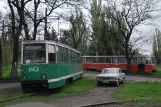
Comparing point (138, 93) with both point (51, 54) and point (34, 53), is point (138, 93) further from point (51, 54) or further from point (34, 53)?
point (34, 53)

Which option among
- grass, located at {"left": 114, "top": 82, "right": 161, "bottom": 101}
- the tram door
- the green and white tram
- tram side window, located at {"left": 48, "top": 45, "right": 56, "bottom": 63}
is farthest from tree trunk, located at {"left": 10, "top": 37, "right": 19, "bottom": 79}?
the tram door

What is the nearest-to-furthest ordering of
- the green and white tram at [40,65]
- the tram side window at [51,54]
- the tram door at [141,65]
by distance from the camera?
the green and white tram at [40,65] < the tram side window at [51,54] < the tram door at [141,65]

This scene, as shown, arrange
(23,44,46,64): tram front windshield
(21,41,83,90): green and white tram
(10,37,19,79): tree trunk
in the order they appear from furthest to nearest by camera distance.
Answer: (10,37,19,79): tree trunk, (23,44,46,64): tram front windshield, (21,41,83,90): green and white tram

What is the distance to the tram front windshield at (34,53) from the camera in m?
17.5

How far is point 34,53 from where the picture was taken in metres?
17.7

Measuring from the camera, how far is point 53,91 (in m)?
19.0

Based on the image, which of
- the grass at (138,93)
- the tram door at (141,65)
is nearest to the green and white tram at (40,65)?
the grass at (138,93)

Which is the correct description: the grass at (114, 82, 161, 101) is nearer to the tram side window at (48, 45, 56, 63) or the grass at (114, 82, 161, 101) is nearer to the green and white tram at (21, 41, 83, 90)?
the green and white tram at (21, 41, 83, 90)

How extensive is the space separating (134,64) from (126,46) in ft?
12.4

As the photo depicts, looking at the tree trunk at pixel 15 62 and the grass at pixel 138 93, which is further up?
the tree trunk at pixel 15 62

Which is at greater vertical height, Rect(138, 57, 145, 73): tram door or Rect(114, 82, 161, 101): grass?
Rect(138, 57, 145, 73): tram door

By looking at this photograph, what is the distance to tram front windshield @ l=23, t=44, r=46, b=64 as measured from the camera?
17.5 metres

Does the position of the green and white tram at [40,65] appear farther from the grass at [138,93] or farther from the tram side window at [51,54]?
the grass at [138,93]

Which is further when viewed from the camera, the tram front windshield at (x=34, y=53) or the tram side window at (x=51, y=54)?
the tram side window at (x=51, y=54)
